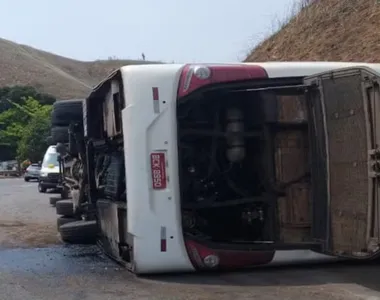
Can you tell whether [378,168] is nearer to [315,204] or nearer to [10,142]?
[315,204]

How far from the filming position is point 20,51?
11331cm

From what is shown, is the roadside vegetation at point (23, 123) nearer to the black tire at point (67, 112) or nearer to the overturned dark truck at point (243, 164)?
the black tire at point (67, 112)

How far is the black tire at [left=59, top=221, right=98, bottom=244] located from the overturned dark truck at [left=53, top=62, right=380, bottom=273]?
1.60 meters

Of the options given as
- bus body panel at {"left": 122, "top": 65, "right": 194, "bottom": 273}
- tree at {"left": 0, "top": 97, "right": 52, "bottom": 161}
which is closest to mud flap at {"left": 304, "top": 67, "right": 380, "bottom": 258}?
bus body panel at {"left": 122, "top": 65, "right": 194, "bottom": 273}

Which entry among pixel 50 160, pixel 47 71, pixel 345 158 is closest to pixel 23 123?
pixel 47 71

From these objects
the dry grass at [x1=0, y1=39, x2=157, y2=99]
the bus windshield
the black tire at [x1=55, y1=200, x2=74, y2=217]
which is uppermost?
the dry grass at [x1=0, y1=39, x2=157, y2=99]

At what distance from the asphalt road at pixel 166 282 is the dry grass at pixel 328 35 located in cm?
797

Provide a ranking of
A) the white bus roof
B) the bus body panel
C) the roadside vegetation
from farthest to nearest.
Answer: the roadside vegetation < the white bus roof < the bus body panel

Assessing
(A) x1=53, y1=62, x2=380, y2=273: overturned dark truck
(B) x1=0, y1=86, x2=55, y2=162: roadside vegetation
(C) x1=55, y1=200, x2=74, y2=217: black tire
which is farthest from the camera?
(B) x1=0, y1=86, x2=55, y2=162: roadside vegetation

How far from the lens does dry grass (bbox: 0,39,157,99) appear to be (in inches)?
3538

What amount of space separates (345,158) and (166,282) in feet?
6.47

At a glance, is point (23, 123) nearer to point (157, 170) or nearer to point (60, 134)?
point (60, 134)

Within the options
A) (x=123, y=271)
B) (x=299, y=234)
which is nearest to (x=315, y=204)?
(x=299, y=234)

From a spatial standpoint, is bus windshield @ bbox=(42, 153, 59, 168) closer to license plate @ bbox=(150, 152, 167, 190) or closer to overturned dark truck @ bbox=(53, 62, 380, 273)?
overturned dark truck @ bbox=(53, 62, 380, 273)
